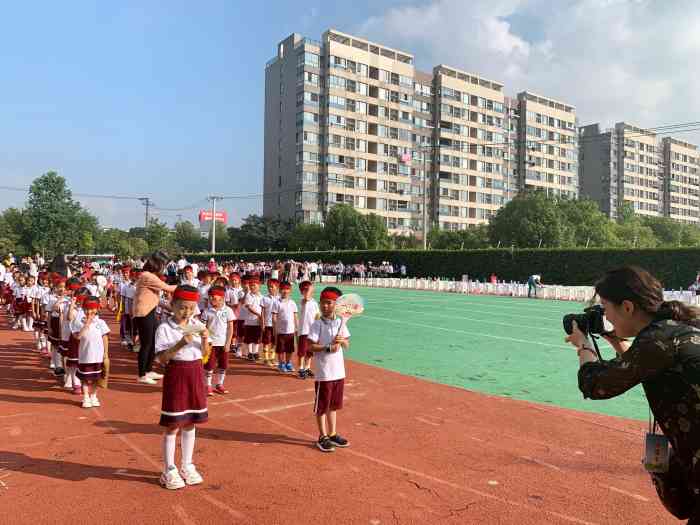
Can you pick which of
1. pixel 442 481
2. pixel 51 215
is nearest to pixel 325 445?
pixel 442 481

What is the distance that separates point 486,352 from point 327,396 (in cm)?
690

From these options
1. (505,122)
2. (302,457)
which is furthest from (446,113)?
(302,457)

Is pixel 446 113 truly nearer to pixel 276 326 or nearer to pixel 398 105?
pixel 398 105

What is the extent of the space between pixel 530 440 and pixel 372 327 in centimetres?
978

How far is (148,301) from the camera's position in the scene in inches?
310

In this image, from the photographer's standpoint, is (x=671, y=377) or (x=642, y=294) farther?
(x=642, y=294)

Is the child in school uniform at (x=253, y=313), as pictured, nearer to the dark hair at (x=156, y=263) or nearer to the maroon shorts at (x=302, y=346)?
the maroon shorts at (x=302, y=346)

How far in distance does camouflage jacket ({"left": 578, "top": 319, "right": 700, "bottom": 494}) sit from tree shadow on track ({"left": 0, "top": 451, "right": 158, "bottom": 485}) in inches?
162

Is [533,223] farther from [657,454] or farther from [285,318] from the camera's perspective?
[657,454]

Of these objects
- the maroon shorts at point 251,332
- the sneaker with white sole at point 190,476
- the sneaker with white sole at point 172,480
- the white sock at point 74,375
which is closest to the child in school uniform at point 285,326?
the maroon shorts at point 251,332

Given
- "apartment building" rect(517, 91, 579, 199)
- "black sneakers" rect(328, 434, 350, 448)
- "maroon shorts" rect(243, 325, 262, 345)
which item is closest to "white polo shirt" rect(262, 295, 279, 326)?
"maroon shorts" rect(243, 325, 262, 345)

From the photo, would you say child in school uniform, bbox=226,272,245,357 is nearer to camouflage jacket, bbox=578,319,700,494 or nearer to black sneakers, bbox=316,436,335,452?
black sneakers, bbox=316,436,335,452

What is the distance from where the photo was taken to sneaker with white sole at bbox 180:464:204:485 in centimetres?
450

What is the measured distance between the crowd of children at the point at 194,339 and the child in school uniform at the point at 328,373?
0.4 inches
